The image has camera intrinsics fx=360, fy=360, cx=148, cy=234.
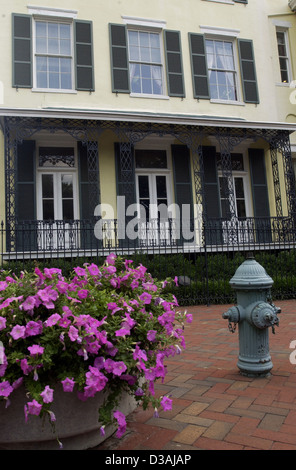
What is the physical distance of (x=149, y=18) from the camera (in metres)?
12.0

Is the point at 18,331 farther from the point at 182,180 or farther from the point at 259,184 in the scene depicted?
the point at 259,184

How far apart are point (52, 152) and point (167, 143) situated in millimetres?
3711

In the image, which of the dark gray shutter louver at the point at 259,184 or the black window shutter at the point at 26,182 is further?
the dark gray shutter louver at the point at 259,184

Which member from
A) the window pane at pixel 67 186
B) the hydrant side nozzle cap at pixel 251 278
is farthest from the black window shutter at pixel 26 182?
the hydrant side nozzle cap at pixel 251 278

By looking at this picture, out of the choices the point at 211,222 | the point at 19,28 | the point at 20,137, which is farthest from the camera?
the point at 211,222

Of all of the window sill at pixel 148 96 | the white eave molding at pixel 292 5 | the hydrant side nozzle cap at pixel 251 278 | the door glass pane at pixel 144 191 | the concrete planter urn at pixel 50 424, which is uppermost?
the white eave molding at pixel 292 5

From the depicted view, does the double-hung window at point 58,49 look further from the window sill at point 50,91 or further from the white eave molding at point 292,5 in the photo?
the white eave molding at point 292,5

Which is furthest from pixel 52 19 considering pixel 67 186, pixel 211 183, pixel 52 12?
pixel 211 183

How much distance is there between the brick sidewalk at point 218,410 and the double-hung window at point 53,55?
9687 mm

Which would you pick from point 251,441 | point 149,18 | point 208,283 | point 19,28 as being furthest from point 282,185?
point 251,441

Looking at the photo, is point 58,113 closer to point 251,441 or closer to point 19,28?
point 19,28

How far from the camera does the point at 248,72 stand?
500 inches

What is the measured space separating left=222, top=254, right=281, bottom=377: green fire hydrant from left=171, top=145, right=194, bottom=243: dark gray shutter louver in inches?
311

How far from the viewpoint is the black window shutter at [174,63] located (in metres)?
11.9
